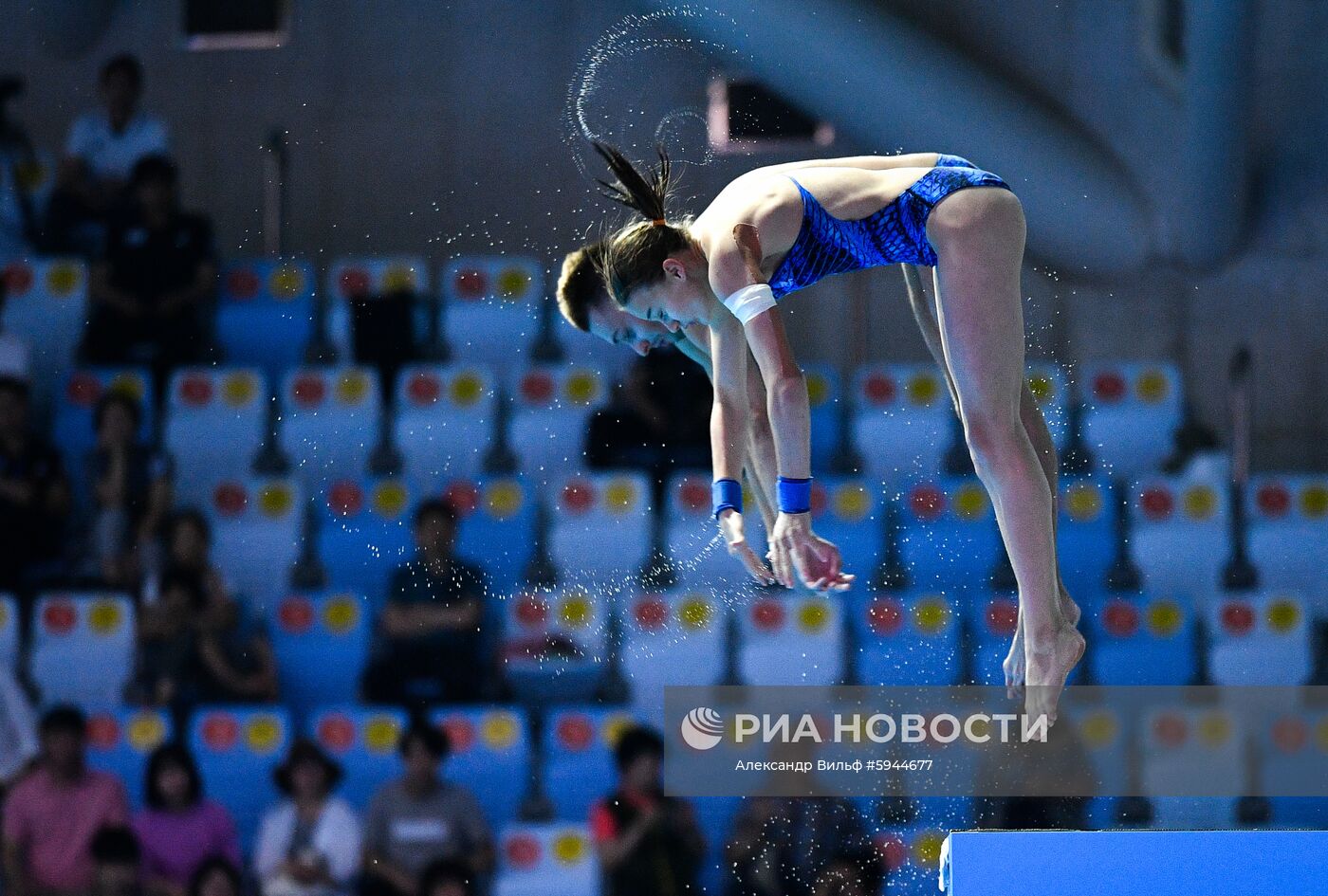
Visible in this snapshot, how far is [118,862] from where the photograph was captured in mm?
5176

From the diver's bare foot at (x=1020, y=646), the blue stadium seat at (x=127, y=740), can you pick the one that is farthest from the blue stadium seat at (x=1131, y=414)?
the blue stadium seat at (x=127, y=740)

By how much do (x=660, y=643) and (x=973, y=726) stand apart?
3.06 ft

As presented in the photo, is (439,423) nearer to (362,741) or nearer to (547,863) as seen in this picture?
(362,741)

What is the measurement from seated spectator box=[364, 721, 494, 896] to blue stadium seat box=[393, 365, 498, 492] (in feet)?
2.85

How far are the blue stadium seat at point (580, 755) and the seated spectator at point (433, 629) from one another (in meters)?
0.29

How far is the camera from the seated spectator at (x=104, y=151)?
229 inches

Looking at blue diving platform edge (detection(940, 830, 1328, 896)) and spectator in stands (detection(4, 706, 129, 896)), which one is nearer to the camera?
blue diving platform edge (detection(940, 830, 1328, 896))

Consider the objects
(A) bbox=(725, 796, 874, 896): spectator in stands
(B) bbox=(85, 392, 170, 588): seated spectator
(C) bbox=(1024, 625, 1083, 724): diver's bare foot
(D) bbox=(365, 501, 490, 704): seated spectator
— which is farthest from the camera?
(B) bbox=(85, 392, 170, 588): seated spectator

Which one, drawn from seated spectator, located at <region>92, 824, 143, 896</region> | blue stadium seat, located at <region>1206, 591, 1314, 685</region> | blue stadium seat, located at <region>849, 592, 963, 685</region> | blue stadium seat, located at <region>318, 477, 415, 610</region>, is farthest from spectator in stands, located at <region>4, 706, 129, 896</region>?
blue stadium seat, located at <region>1206, 591, 1314, 685</region>

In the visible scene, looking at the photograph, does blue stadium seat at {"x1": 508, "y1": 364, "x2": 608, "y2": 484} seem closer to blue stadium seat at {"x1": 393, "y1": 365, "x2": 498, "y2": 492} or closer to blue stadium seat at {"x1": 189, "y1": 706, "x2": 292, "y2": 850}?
blue stadium seat at {"x1": 393, "y1": 365, "x2": 498, "y2": 492}

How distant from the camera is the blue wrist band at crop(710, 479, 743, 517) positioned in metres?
3.75

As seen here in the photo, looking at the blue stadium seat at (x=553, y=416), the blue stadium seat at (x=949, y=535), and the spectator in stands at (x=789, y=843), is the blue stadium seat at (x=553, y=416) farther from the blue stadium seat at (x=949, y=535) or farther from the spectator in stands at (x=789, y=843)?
the spectator in stands at (x=789, y=843)

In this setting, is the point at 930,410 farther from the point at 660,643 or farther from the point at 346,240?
the point at 346,240

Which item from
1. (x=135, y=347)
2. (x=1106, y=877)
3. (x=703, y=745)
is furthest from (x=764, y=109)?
(x=1106, y=877)
